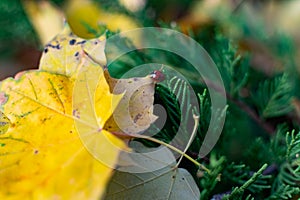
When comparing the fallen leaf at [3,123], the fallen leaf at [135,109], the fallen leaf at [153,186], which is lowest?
the fallen leaf at [153,186]

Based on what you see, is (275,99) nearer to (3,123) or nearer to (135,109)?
(135,109)

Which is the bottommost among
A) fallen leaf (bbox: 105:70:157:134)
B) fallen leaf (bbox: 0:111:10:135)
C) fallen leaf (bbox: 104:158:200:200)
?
fallen leaf (bbox: 104:158:200:200)

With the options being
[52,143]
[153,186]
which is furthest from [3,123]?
[153,186]

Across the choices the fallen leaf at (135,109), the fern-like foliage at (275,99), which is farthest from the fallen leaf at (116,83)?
the fern-like foliage at (275,99)

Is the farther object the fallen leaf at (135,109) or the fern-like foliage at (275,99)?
the fern-like foliage at (275,99)

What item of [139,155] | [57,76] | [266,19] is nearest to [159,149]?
[139,155]

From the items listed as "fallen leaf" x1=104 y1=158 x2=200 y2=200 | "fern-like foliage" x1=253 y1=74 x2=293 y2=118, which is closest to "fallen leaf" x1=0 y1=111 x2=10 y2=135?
"fallen leaf" x1=104 y1=158 x2=200 y2=200

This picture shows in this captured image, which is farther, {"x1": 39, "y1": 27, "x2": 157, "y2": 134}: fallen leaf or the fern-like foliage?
the fern-like foliage

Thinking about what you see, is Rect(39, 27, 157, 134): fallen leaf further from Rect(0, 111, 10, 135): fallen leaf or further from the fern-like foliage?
the fern-like foliage

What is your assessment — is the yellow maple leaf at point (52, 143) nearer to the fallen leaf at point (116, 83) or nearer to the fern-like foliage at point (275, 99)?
the fallen leaf at point (116, 83)

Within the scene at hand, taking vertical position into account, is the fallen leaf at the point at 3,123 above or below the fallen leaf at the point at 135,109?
below
